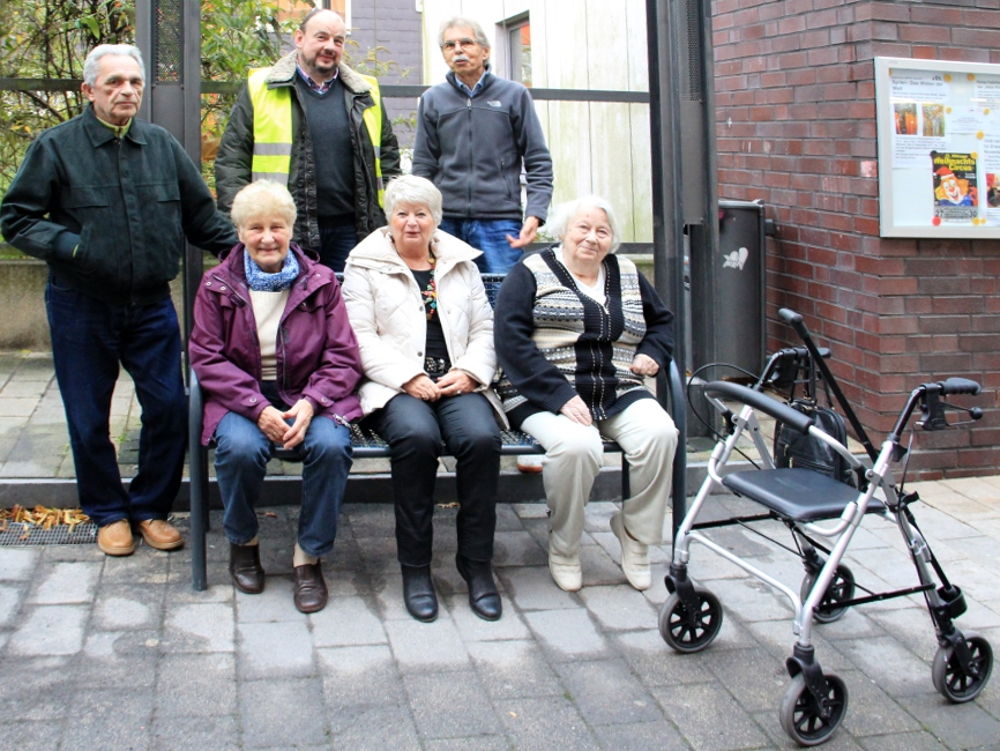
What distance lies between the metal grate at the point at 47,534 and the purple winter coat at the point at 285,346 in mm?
834

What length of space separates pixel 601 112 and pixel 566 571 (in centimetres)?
282

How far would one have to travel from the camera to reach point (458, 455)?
4.40 metres

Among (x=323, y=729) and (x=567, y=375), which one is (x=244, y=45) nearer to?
(x=567, y=375)

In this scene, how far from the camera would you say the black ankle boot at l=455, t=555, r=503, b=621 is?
4293mm

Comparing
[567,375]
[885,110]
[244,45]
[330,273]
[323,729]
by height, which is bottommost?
[323,729]

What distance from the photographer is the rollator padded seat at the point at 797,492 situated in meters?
3.67

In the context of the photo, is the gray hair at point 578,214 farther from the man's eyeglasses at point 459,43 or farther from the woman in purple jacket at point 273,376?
the man's eyeglasses at point 459,43

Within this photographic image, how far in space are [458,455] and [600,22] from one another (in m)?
3.51

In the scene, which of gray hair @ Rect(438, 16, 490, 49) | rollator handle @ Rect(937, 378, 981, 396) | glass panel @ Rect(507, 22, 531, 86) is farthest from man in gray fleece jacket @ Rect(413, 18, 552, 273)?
glass panel @ Rect(507, 22, 531, 86)

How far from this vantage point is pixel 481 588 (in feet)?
14.3

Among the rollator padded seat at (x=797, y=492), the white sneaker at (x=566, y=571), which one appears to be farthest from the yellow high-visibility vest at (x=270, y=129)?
the rollator padded seat at (x=797, y=492)

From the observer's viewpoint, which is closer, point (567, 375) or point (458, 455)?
point (458, 455)

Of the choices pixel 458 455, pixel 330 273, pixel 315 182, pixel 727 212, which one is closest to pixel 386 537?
pixel 458 455

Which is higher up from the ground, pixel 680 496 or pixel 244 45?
pixel 244 45
